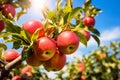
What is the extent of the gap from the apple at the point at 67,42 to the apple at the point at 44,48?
0.21ft

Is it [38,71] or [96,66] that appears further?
[96,66]

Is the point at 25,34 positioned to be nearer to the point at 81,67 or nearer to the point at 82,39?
the point at 82,39

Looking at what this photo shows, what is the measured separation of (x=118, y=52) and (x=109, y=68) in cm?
117

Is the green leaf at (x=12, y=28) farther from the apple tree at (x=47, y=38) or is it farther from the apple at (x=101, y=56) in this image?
the apple at (x=101, y=56)

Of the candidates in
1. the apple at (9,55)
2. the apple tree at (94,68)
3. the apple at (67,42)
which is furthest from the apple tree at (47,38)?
the apple tree at (94,68)

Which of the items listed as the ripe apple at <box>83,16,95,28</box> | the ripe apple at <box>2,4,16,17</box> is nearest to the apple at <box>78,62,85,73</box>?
the ripe apple at <box>83,16,95,28</box>

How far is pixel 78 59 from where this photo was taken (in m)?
10.4

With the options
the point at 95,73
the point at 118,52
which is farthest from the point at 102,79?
the point at 118,52

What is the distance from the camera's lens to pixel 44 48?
2.18m

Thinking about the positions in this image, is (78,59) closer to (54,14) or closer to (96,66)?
(96,66)

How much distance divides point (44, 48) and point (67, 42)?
0.18 meters

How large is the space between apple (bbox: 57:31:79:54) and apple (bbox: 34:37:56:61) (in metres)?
0.06

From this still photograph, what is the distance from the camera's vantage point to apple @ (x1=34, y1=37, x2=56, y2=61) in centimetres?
214

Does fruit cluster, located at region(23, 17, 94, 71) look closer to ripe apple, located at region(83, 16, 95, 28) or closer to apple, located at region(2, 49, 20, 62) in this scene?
apple, located at region(2, 49, 20, 62)
